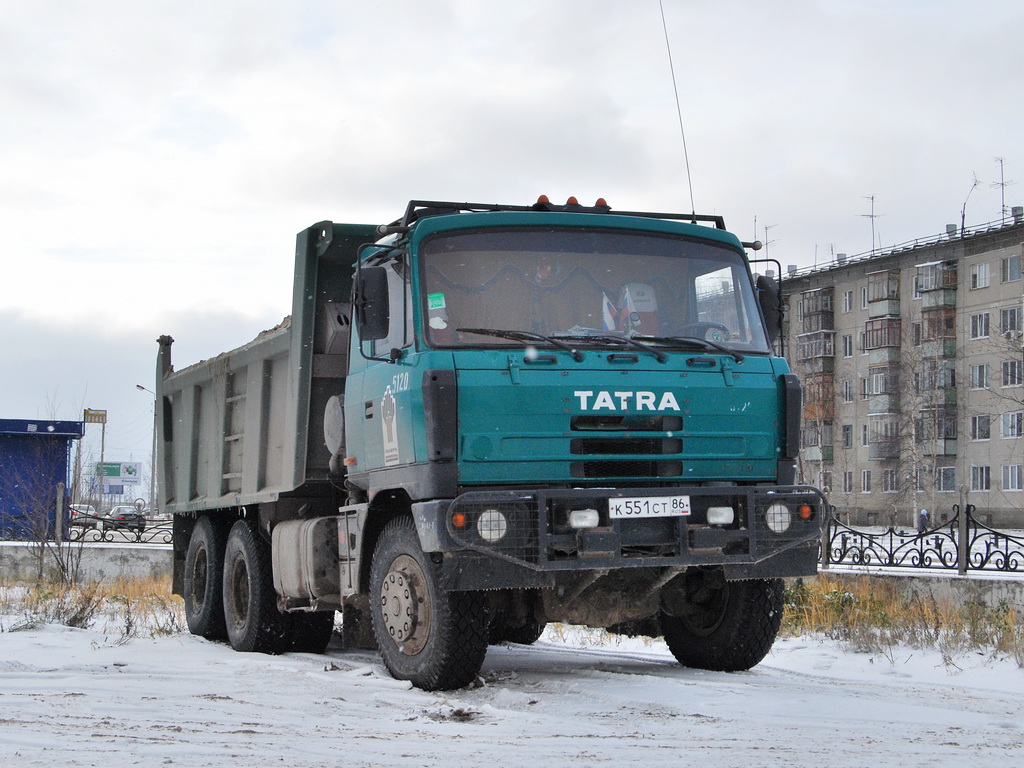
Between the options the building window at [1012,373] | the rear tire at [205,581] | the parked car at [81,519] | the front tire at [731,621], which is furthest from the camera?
the building window at [1012,373]

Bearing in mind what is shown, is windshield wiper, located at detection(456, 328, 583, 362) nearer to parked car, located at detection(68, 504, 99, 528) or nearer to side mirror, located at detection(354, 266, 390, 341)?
side mirror, located at detection(354, 266, 390, 341)

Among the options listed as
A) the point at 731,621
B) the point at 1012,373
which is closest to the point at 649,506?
the point at 731,621

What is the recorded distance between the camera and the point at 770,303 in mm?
8945

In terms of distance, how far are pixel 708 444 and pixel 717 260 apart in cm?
136

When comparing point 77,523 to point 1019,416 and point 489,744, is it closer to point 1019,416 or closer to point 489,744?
point 489,744

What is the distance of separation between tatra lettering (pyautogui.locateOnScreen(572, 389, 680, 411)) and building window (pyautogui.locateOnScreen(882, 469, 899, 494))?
54.8 m

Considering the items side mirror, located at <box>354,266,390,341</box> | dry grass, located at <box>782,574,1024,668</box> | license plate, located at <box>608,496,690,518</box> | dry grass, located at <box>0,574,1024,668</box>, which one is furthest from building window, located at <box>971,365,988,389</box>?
side mirror, located at <box>354,266,390,341</box>

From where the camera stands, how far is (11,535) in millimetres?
28984

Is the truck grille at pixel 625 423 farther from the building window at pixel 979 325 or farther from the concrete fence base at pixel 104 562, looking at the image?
the building window at pixel 979 325

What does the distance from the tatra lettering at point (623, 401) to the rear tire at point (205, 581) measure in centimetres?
600

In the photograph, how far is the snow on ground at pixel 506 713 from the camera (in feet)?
19.7

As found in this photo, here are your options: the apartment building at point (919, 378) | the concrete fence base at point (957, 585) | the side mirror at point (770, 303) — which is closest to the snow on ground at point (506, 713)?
the side mirror at point (770, 303)

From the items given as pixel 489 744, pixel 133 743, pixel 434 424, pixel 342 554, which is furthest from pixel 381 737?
pixel 342 554

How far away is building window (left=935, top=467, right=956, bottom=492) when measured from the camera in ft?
192
